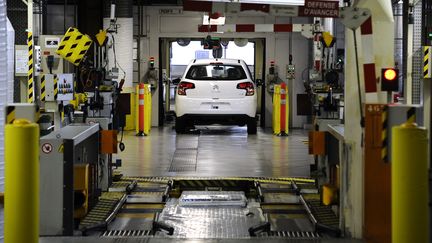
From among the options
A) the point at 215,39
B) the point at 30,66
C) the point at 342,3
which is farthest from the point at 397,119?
the point at 215,39

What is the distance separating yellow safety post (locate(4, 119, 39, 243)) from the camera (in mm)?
4414

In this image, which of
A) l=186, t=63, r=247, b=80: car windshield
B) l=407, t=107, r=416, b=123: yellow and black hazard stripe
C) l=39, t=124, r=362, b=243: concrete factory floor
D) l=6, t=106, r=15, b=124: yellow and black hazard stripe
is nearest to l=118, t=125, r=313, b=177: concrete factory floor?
l=39, t=124, r=362, b=243: concrete factory floor

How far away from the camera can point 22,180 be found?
4.42 m

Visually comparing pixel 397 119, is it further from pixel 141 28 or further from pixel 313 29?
pixel 141 28

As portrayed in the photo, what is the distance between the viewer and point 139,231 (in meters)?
6.30

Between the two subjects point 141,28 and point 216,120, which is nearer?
point 216,120

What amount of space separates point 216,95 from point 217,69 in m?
0.68

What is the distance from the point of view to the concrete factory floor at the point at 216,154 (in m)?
10.1

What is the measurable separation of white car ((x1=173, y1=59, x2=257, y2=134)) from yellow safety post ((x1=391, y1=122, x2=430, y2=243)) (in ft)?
35.5

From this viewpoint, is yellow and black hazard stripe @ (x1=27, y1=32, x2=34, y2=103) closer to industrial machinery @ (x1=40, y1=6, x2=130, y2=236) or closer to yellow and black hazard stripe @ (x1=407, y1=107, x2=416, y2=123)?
Answer: industrial machinery @ (x1=40, y1=6, x2=130, y2=236)

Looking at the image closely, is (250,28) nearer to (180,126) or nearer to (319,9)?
(180,126)

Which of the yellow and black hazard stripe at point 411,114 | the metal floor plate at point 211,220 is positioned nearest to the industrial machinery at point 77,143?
the metal floor plate at point 211,220

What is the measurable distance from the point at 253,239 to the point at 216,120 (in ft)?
31.0

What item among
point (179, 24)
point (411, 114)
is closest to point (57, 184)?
point (411, 114)
